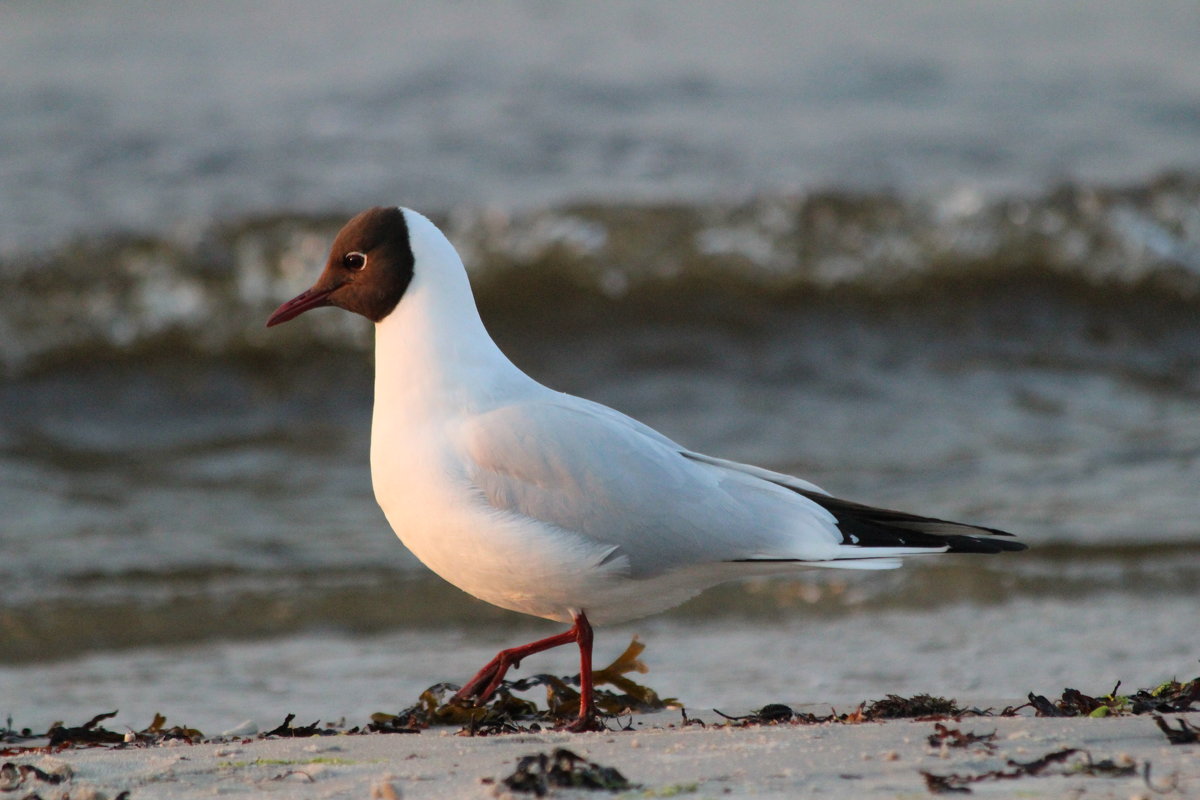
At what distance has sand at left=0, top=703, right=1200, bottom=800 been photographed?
2590 millimetres

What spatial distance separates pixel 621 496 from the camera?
3.40m

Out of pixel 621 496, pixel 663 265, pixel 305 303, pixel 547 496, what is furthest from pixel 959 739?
pixel 663 265

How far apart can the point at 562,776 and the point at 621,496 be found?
0.92m

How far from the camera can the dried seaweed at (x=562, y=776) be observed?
8.52 feet

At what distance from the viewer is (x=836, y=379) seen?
27.8 feet

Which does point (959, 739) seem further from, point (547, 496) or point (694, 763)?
point (547, 496)

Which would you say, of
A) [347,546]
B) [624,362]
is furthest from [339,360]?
[347,546]

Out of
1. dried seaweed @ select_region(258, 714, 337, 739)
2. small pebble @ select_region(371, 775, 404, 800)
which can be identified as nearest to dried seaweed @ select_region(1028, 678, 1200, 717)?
small pebble @ select_region(371, 775, 404, 800)

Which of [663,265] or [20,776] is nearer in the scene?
[20,776]

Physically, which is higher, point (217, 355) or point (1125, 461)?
point (217, 355)

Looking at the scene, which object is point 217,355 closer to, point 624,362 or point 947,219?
point 624,362

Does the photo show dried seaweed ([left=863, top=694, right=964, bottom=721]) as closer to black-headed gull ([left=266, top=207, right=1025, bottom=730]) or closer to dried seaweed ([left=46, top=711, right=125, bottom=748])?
black-headed gull ([left=266, top=207, right=1025, bottom=730])

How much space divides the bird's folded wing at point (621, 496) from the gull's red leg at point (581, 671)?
24cm

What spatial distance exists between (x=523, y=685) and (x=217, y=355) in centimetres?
559
